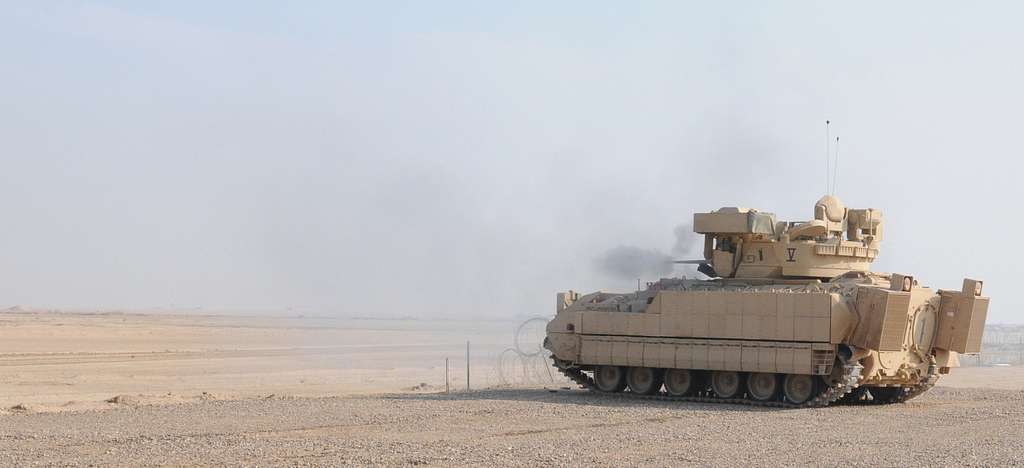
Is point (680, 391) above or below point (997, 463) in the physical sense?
below

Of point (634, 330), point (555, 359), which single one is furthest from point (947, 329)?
point (555, 359)

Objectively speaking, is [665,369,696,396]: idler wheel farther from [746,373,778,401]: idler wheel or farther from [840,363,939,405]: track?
[840,363,939,405]: track

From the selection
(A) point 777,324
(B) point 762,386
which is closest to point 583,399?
(B) point 762,386

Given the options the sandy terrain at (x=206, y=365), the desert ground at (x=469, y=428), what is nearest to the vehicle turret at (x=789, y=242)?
the desert ground at (x=469, y=428)

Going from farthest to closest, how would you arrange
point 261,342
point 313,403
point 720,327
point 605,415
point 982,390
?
1. point 261,342
2. point 982,390
3. point 720,327
4. point 313,403
5. point 605,415

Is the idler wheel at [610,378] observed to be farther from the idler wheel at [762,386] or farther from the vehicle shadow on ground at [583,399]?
the idler wheel at [762,386]

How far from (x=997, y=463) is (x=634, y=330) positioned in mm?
12111

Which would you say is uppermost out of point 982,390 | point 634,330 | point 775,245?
point 775,245

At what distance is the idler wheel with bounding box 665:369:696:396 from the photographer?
28000 millimetres

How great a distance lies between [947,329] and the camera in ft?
91.3

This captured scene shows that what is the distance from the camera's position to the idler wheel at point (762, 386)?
27.0 meters

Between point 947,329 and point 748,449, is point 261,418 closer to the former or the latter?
point 748,449

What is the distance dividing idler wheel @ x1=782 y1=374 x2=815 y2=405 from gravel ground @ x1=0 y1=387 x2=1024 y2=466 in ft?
2.89

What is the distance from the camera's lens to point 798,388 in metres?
26.7
